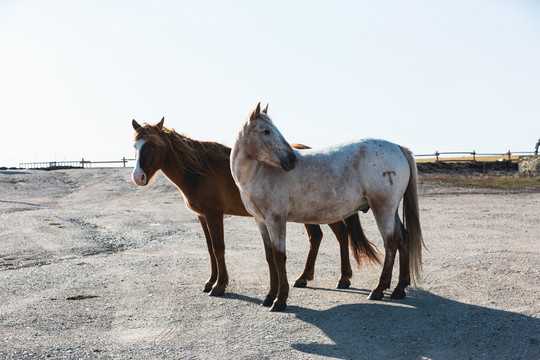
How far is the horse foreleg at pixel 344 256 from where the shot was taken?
6777 millimetres

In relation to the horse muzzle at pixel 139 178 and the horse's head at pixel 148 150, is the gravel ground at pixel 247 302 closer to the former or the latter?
the horse muzzle at pixel 139 178

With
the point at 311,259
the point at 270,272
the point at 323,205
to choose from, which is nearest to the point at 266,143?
the point at 323,205

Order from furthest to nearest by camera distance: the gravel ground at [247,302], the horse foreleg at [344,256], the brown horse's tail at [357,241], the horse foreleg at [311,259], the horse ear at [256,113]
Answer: the brown horse's tail at [357,241] → the horse foreleg at [311,259] → the horse foreleg at [344,256] → the horse ear at [256,113] → the gravel ground at [247,302]

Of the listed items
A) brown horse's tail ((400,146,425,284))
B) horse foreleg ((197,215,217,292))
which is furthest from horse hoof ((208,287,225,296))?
brown horse's tail ((400,146,425,284))

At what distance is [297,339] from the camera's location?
4.73m

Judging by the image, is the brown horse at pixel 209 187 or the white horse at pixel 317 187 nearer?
the white horse at pixel 317 187

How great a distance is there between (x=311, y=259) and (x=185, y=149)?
2384 millimetres

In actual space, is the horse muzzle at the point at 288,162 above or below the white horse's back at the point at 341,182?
above

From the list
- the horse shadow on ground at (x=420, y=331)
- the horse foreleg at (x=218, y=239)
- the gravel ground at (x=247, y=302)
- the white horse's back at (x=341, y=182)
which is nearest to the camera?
the horse shadow on ground at (x=420, y=331)

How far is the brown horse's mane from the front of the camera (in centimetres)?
662

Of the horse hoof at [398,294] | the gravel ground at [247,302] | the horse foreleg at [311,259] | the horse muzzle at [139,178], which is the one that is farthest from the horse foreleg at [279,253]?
the horse muzzle at [139,178]

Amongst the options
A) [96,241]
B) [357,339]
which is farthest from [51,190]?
[357,339]

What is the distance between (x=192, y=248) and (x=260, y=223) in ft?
15.1

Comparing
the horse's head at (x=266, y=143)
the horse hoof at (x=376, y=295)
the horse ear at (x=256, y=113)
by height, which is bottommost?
the horse hoof at (x=376, y=295)
